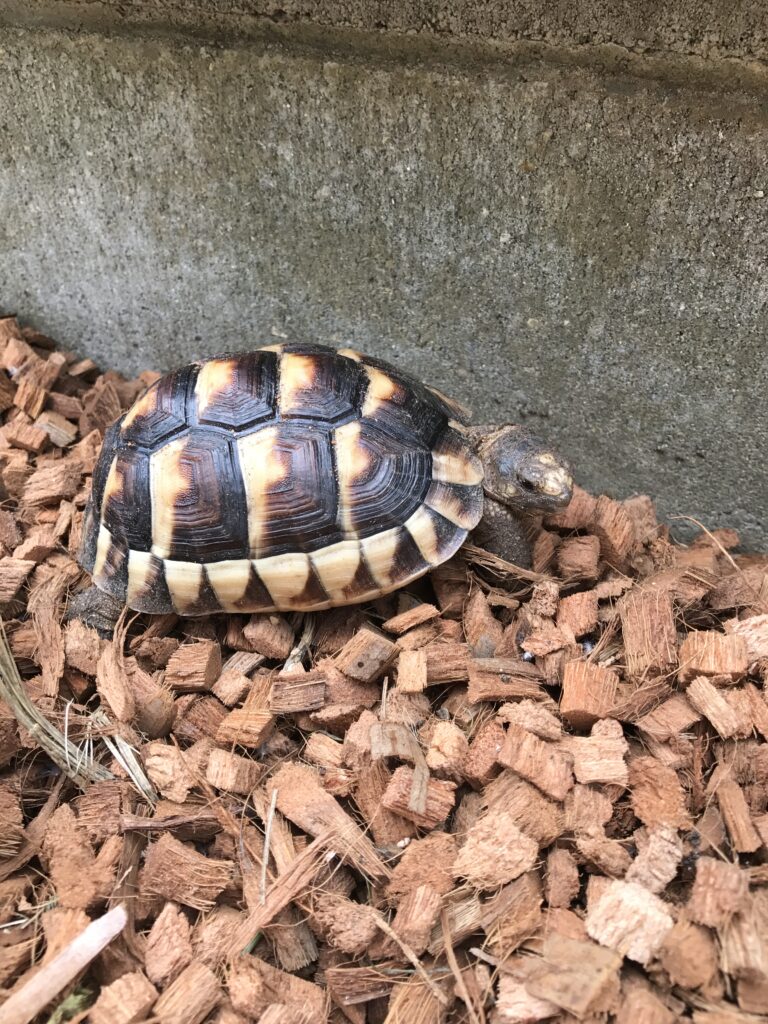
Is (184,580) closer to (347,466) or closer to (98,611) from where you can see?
(98,611)

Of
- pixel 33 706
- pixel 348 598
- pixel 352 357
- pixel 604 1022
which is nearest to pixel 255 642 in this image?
pixel 348 598

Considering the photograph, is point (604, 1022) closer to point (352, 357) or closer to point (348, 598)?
point (348, 598)

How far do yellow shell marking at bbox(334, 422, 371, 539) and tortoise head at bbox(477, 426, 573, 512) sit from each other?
16.0 inches

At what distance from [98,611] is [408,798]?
1.05 meters

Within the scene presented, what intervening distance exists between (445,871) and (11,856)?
3.11ft

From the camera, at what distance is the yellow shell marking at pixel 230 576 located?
1913 millimetres

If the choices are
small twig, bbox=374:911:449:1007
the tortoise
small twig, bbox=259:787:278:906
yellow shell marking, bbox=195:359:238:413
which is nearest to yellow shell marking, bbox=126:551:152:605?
the tortoise

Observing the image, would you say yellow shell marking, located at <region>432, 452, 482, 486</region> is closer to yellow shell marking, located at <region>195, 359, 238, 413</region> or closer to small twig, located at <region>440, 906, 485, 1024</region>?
yellow shell marking, located at <region>195, 359, 238, 413</region>

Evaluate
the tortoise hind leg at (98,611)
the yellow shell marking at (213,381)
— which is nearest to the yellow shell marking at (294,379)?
the yellow shell marking at (213,381)

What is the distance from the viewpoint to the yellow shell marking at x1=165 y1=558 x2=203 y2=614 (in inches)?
75.9

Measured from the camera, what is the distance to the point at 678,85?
180cm

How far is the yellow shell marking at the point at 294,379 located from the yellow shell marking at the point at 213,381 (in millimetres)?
136

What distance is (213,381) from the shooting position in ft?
6.40

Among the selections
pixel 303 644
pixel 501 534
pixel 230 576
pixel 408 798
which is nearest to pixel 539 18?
pixel 501 534
